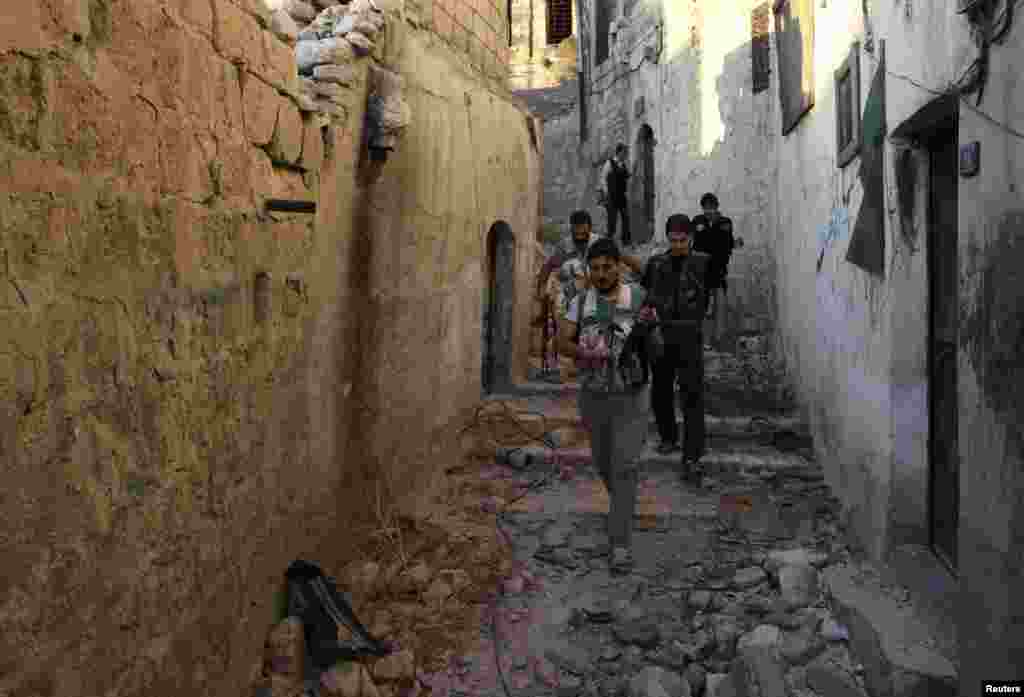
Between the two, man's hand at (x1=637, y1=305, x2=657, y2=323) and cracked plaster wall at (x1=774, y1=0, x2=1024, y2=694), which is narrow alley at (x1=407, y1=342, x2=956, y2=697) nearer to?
cracked plaster wall at (x1=774, y1=0, x2=1024, y2=694)

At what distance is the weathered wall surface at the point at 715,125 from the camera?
30.3ft

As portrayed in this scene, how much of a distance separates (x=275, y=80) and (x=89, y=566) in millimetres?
2049

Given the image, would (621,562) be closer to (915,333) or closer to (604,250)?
(604,250)

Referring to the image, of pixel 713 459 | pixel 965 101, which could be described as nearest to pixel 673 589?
pixel 713 459

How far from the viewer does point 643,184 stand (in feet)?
56.5

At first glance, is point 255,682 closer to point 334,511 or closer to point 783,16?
point 334,511

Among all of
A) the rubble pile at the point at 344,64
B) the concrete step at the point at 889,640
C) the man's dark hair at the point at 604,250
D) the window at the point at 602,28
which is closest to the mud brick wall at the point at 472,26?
the rubble pile at the point at 344,64

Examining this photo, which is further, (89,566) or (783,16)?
(783,16)

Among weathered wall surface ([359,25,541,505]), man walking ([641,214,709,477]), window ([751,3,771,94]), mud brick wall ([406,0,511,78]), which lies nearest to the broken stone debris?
weathered wall surface ([359,25,541,505])

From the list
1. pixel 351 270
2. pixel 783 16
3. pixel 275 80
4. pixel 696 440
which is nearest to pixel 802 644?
pixel 696 440

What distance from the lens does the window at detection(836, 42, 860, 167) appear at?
15.0 feet

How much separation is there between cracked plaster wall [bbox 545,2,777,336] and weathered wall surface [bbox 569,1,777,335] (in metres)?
0.01

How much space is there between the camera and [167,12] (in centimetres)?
256

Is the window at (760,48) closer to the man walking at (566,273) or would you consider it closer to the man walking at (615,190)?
the man walking at (615,190)
